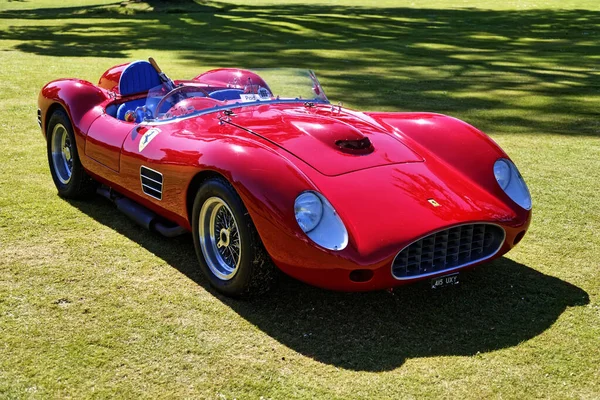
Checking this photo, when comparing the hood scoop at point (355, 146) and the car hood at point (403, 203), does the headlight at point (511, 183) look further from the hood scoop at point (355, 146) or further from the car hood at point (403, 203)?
the hood scoop at point (355, 146)

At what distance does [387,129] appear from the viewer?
478 cm

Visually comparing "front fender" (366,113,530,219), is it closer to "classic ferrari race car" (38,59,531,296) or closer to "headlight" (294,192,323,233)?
"classic ferrari race car" (38,59,531,296)

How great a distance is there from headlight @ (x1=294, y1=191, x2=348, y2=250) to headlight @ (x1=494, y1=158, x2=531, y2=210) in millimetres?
1177

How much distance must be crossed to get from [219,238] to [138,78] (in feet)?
7.37

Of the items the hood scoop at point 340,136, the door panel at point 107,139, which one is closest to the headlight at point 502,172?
the hood scoop at point 340,136

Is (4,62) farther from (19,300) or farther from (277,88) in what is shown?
(19,300)

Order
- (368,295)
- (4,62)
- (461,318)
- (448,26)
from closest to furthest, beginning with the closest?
(461,318), (368,295), (4,62), (448,26)

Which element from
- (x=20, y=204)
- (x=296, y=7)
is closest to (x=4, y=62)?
(x=20, y=204)

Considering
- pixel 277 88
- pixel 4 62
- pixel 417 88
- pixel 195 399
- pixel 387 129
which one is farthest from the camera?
pixel 4 62

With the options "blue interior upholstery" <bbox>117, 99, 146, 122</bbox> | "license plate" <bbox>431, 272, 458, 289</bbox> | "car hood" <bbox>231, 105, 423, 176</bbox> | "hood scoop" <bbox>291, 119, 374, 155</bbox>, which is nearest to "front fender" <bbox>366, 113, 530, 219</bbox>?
"car hood" <bbox>231, 105, 423, 176</bbox>

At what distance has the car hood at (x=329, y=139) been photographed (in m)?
4.13

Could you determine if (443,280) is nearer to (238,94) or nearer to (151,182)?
(151,182)

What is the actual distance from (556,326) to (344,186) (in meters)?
1.30

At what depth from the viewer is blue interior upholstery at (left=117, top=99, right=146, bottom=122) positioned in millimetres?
5566
